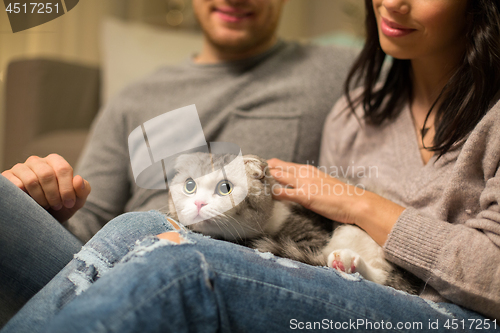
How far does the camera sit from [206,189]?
Result: 2.23ft

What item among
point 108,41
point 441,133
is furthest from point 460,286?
point 108,41

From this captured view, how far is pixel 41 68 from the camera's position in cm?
73

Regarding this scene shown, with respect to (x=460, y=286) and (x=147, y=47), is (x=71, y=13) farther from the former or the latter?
(x=460, y=286)

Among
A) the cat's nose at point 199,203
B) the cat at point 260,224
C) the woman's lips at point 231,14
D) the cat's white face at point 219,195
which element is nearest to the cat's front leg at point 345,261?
the cat at point 260,224

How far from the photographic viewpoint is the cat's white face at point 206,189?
2.21 ft

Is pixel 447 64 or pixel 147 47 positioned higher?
pixel 447 64

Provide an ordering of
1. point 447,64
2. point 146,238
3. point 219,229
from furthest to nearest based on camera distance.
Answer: point 447,64 < point 219,229 < point 146,238

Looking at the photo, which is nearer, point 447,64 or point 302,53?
point 447,64

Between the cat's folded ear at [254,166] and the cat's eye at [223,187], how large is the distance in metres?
0.06

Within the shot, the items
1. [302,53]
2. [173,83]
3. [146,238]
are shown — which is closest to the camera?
[146,238]

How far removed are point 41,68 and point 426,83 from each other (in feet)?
3.11

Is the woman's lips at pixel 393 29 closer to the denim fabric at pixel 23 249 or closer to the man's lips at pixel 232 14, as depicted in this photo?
the man's lips at pixel 232 14

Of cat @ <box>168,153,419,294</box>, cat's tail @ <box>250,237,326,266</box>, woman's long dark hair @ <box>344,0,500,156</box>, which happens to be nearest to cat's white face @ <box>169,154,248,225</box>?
cat @ <box>168,153,419,294</box>

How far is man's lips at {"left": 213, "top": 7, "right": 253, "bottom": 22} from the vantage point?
1.01 meters
